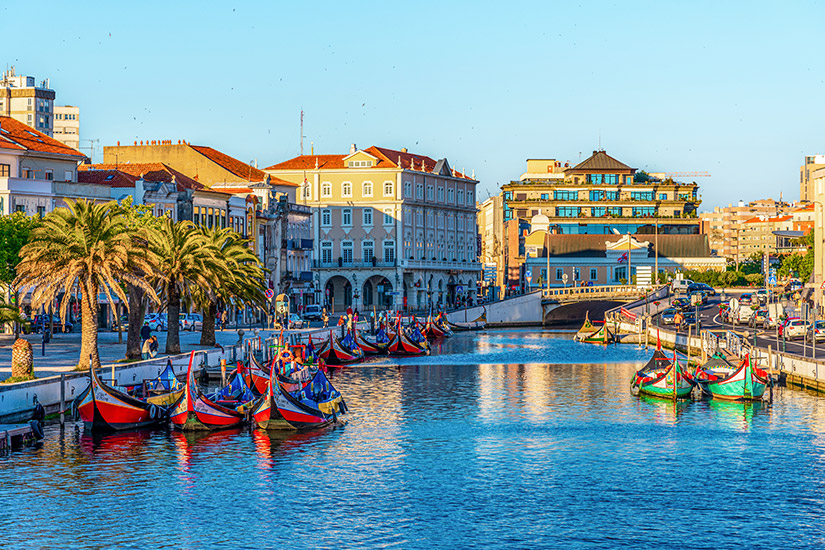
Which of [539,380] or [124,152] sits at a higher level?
[124,152]

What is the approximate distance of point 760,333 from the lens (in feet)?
355

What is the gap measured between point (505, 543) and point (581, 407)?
106 feet

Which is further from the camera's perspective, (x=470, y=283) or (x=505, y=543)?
(x=470, y=283)

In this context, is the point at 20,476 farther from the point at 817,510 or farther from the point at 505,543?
the point at 817,510

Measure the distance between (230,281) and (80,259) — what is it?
18715 mm

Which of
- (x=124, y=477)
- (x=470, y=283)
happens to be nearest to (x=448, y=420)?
(x=124, y=477)

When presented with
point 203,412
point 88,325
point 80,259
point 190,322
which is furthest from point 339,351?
point 203,412

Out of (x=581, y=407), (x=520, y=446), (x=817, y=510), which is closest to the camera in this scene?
(x=817, y=510)

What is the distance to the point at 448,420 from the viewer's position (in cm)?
6494

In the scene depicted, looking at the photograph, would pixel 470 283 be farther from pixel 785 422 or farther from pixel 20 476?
pixel 20 476

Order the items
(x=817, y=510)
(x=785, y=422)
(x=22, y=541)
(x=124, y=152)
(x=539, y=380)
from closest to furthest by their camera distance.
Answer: (x=22, y=541)
(x=817, y=510)
(x=785, y=422)
(x=539, y=380)
(x=124, y=152)

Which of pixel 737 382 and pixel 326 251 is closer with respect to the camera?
pixel 737 382

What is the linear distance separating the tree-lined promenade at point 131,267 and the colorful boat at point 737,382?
30.5 metres

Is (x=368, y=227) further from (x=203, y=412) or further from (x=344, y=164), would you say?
(x=203, y=412)
